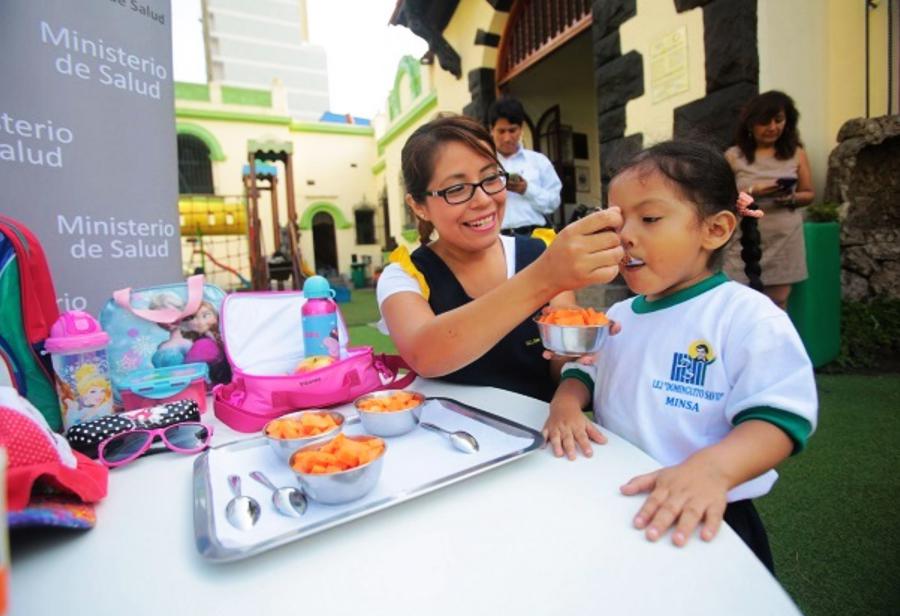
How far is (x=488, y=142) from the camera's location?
1.40 m

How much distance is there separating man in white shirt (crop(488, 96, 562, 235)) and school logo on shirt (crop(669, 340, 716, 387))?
2408 millimetres

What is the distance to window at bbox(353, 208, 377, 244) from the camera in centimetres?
1717

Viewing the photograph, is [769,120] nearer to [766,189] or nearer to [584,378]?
[766,189]

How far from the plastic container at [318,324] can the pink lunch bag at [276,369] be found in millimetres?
51

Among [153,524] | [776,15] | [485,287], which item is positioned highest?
[776,15]

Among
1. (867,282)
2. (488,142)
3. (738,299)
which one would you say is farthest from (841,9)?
(738,299)

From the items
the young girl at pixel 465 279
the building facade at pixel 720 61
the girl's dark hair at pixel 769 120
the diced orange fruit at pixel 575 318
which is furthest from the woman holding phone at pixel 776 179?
the diced orange fruit at pixel 575 318

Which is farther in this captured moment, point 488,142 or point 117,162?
point 117,162

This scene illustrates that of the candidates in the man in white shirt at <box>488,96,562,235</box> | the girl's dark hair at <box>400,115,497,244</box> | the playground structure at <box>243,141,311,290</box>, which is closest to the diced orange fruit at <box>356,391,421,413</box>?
the girl's dark hair at <box>400,115,497,244</box>

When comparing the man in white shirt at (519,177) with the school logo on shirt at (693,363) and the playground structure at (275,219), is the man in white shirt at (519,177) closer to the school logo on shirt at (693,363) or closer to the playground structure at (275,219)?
the school logo on shirt at (693,363)

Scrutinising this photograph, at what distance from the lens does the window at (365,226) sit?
17.2 meters

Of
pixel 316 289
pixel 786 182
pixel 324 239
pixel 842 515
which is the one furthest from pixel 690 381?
pixel 324 239

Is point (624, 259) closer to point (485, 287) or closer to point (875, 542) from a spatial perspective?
→ point (485, 287)

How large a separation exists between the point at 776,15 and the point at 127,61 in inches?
142
